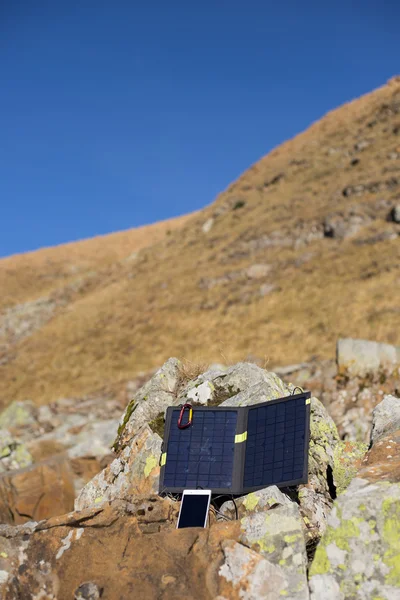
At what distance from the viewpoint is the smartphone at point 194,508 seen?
20.0 ft

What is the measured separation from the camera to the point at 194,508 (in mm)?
6316

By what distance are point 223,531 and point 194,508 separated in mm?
621

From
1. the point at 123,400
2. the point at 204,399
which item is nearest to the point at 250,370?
the point at 204,399

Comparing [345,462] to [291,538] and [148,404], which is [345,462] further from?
[148,404]

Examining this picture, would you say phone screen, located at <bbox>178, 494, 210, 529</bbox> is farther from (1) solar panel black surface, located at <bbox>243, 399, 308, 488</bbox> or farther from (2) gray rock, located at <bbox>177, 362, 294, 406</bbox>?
(2) gray rock, located at <bbox>177, 362, 294, 406</bbox>

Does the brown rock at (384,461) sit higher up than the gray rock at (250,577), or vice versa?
the brown rock at (384,461)

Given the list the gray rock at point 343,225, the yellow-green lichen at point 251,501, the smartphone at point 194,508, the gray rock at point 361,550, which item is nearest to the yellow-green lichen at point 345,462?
the yellow-green lichen at point 251,501

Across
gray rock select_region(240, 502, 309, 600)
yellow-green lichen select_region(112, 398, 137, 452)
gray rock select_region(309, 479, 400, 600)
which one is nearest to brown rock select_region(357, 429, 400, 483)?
gray rock select_region(309, 479, 400, 600)

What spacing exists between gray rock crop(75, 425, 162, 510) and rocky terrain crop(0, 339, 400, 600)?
18 mm

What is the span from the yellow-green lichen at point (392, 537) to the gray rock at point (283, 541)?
0.73 metres

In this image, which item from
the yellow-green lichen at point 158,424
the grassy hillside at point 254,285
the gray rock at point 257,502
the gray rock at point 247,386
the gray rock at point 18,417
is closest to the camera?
the gray rock at point 257,502

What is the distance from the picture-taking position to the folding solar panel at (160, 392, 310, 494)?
264 inches

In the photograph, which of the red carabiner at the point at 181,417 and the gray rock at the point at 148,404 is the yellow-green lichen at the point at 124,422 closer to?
the gray rock at the point at 148,404

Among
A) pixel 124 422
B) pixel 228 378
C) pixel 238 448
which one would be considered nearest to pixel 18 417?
pixel 124 422
